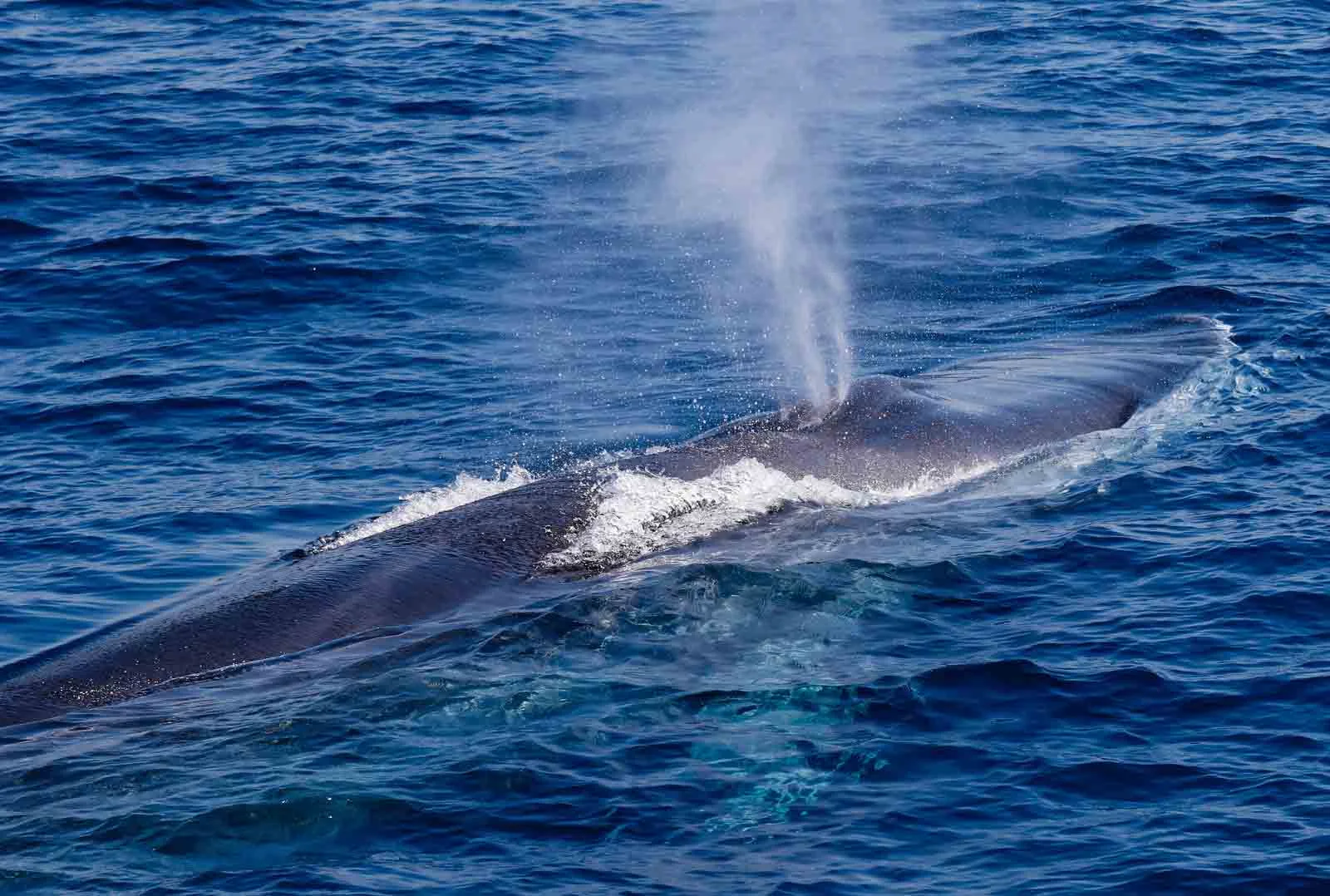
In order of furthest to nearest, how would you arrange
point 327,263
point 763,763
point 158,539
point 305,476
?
point 327,263 → point 305,476 → point 158,539 → point 763,763

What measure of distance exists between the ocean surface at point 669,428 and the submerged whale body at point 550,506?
37cm

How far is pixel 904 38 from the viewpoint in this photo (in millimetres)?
45094

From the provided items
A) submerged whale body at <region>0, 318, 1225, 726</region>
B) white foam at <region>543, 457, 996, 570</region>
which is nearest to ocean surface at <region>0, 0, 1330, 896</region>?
white foam at <region>543, 457, 996, 570</region>

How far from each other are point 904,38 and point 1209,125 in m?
11.1

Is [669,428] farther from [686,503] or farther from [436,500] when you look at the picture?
[686,503]

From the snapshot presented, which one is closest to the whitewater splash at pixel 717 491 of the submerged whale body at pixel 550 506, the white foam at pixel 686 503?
the white foam at pixel 686 503

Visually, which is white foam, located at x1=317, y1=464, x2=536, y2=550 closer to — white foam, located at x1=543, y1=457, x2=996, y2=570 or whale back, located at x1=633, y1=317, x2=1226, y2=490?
white foam, located at x1=543, y1=457, x2=996, y2=570

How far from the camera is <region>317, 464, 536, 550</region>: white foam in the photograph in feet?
58.5

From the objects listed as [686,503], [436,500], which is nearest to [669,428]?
[436,500]

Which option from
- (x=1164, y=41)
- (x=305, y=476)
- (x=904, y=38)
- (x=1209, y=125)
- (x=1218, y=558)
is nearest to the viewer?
(x=1218, y=558)

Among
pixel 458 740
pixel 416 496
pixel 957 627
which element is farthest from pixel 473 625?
pixel 416 496

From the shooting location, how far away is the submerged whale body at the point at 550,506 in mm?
13867

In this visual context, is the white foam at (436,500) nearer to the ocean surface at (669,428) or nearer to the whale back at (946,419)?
the ocean surface at (669,428)

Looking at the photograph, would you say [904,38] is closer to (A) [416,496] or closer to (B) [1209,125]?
(B) [1209,125]
